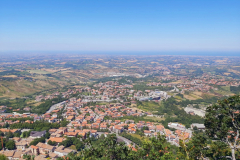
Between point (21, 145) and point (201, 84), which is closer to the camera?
point (21, 145)

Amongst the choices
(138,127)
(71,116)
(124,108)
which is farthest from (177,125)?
(71,116)

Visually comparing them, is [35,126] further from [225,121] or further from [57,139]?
[225,121]

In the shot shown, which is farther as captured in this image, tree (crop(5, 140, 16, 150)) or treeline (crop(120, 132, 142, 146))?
treeline (crop(120, 132, 142, 146))

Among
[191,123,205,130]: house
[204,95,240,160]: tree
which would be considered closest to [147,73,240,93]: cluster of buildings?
[191,123,205,130]: house

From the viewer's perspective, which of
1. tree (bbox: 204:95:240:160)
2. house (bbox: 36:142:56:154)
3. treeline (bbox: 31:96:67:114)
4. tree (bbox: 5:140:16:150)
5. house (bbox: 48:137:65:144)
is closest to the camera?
tree (bbox: 204:95:240:160)

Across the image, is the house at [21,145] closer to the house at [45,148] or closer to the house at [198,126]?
the house at [45,148]

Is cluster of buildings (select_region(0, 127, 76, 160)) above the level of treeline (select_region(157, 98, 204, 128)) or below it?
above

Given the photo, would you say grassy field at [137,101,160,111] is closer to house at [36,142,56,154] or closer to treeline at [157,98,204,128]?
treeline at [157,98,204,128]

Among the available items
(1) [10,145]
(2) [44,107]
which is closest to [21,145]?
(1) [10,145]
